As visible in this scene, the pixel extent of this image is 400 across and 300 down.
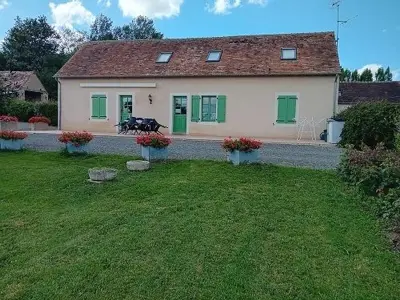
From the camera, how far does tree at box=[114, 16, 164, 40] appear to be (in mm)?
47750

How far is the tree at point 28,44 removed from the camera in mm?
37056

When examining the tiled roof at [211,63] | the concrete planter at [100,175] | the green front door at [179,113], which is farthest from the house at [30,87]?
the concrete planter at [100,175]

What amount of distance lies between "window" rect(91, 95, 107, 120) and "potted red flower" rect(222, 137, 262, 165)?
1208cm

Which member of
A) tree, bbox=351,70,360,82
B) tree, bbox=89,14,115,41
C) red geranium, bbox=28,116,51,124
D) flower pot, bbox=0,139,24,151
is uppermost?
tree, bbox=89,14,115,41

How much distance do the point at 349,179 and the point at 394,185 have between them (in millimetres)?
1232

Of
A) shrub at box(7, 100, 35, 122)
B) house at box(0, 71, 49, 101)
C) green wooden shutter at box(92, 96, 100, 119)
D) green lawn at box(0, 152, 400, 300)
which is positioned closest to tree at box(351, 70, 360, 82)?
house at box(0, 71, 49, 101)

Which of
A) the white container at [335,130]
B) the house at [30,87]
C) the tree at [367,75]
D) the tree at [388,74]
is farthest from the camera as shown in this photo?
the tree at [388,74]

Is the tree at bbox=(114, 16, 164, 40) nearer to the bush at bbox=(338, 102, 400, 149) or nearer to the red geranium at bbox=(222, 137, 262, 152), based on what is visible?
the bush at bbox=(338, 102, 400, 149)

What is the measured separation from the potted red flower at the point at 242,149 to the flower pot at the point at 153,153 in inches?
60.4

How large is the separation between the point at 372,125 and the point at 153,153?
6.89m

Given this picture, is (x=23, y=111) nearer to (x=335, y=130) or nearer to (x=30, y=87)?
(x=30, y=87)

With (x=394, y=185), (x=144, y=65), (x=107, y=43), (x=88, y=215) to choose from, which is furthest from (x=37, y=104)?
(x=394, y=185)

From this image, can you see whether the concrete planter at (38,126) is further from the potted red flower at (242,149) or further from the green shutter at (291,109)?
the potted red flower at (242,149)

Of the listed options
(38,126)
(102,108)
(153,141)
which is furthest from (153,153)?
(38,126)
